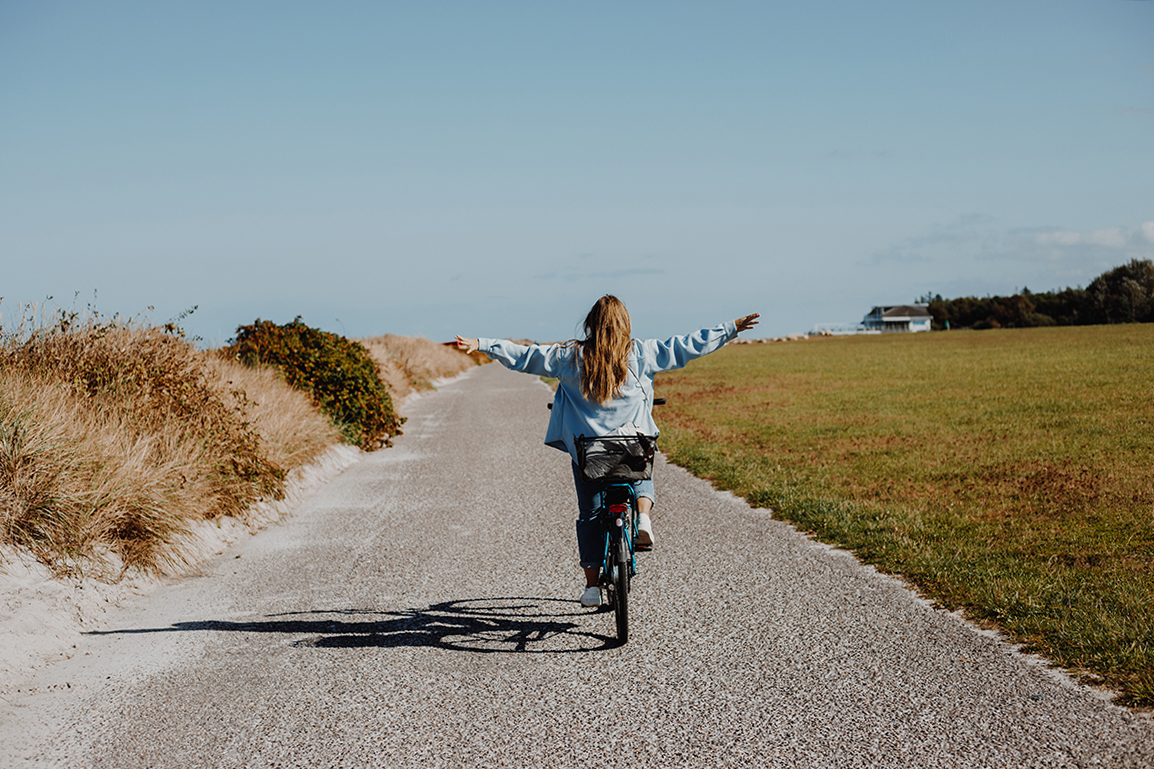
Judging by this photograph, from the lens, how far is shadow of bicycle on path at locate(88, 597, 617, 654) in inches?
208

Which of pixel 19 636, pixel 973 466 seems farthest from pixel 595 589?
pixel 973 466

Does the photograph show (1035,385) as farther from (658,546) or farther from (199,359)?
(199,359)

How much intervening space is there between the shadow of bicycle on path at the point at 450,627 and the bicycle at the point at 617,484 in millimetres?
406

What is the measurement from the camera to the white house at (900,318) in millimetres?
122375

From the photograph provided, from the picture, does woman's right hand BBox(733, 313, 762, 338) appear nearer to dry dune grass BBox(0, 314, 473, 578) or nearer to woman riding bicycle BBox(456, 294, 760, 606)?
woman riding bicycle BBox(456, 294, 760, 606)

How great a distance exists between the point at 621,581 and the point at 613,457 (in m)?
0.75

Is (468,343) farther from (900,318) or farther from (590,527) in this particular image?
(900,318)

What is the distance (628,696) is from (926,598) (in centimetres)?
261

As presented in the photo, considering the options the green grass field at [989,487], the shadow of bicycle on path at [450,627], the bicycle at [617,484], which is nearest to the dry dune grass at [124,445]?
the shadow of bicycle on path at [450,627]

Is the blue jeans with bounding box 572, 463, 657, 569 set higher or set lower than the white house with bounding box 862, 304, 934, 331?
lower

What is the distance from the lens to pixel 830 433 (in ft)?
49.7

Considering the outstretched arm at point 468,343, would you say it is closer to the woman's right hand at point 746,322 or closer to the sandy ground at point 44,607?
the woman's right hand at point 746,322

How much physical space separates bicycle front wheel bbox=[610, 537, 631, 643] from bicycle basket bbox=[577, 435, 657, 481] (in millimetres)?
415

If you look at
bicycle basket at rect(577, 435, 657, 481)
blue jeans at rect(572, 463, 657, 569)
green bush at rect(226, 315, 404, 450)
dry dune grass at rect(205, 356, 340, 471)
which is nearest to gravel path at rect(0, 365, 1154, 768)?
blue jeans at rect(572, 463, 657, 569)
